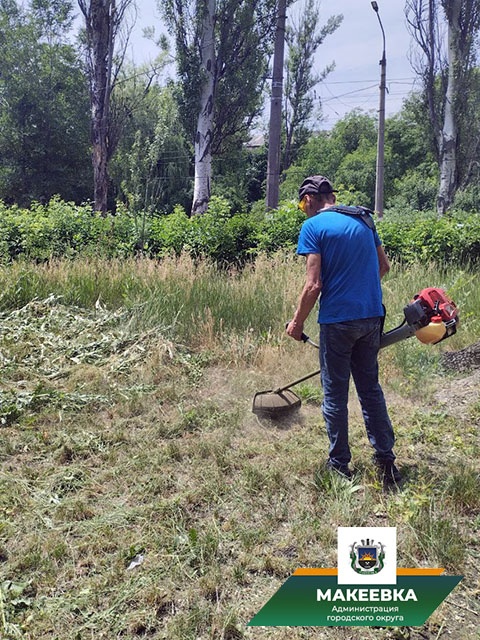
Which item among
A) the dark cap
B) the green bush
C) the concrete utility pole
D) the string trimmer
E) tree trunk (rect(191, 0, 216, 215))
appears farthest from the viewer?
tree trunk (rect(191, 0, 216, 215))

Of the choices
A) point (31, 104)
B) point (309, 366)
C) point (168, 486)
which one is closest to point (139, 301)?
point (309, 366)

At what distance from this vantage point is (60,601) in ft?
7.40

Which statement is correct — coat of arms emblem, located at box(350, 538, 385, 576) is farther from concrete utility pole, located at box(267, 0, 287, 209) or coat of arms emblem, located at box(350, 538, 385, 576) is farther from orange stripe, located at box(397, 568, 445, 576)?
concrete utility pole, located at box(267, 0, 287, 209)

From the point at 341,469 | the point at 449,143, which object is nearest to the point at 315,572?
the point at 341,469

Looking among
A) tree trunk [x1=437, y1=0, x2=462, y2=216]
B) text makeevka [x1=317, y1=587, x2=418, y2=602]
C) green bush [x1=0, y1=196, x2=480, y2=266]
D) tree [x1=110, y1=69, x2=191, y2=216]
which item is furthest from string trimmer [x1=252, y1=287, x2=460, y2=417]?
tree [x1=110, y1=69, x2=191, y2=216]

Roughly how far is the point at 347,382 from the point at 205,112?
9.69m

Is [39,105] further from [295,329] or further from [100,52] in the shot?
[295,329]

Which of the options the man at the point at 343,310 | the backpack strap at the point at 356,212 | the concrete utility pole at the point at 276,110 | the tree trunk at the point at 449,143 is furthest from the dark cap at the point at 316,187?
the tree trunk at the point at 449,143

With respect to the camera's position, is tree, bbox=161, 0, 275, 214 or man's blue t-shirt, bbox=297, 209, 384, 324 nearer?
man's blue t-shirt, bbox=297, 209, 384, 324

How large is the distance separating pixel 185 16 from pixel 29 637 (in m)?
12.4

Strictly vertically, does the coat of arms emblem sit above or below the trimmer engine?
below

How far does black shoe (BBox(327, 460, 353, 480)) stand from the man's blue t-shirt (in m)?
0.93

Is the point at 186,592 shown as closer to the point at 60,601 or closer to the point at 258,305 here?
the point at 60,601

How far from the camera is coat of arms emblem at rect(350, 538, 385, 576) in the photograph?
228 cm
